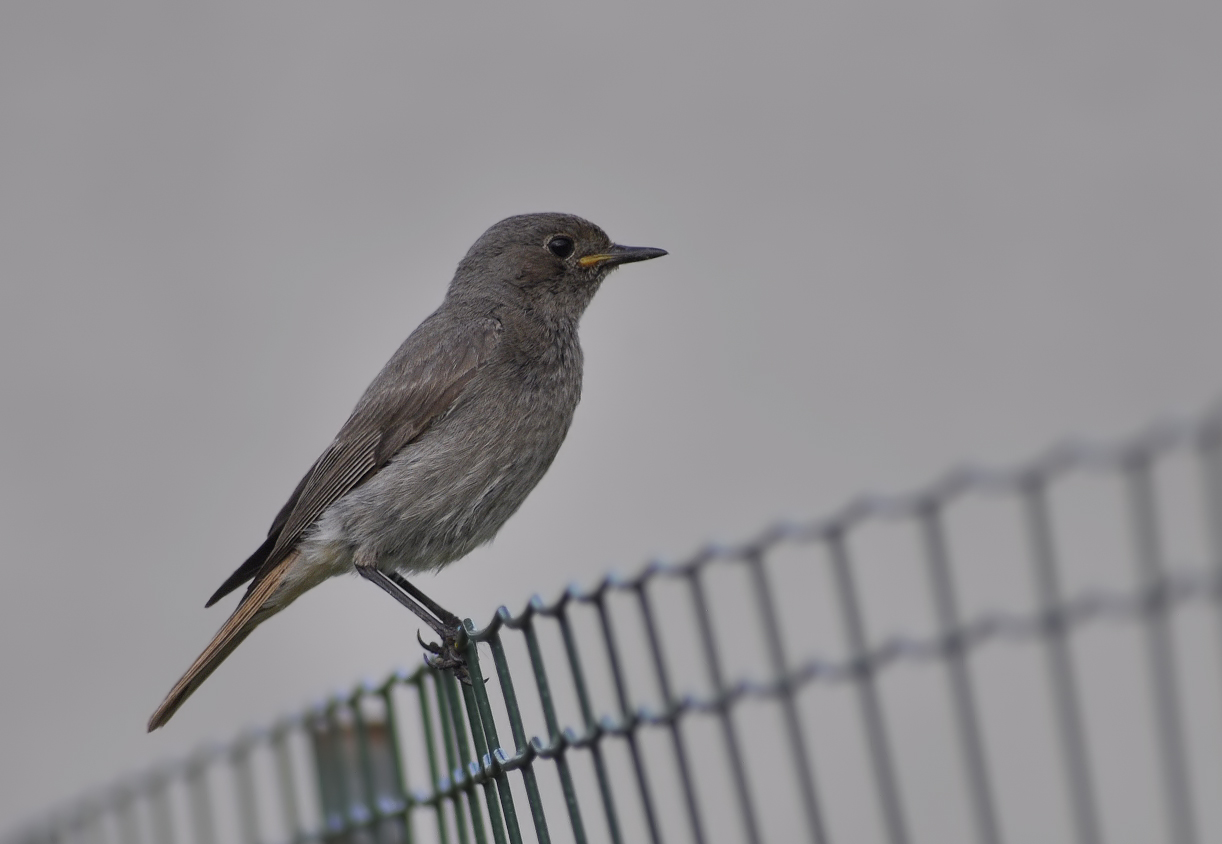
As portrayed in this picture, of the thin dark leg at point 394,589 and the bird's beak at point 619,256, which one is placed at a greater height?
the bird's beak at point 619,256

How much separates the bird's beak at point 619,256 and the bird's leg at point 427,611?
153cm

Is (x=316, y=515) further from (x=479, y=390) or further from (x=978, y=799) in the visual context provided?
(x=978, y=799)

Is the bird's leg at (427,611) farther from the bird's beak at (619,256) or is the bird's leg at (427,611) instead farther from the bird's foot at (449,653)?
the bird's beak at (619,256)

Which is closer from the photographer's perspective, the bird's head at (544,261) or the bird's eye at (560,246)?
the bird's head at (544,261)

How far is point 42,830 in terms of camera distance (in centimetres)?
550

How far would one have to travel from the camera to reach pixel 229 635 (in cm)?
515

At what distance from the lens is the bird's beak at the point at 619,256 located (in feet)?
20.0

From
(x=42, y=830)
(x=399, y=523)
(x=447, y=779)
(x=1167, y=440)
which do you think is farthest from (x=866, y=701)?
(x=42, y=830)

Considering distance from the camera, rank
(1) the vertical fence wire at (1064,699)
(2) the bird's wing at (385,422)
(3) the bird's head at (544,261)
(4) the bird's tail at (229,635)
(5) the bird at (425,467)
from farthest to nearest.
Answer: (3) the bird's head at (544,261)
(2) the bird's wing at (385,422)
(5) the bird at (425,467)
(4) the bird's tail at (229,635)
(1) the vertical fence wire at (1064,699)

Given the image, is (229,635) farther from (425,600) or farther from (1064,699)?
(1064,699)

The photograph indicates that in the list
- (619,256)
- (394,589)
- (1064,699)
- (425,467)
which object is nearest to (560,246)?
(619,256)

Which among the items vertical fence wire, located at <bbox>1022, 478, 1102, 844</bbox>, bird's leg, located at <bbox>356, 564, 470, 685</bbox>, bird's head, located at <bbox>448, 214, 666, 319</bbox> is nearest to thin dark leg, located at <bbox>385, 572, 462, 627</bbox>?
bird's leg, located at <bbox>356, 564, 470, 685</bbox>

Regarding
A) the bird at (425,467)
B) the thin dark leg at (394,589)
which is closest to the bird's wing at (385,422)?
the bird at (425,467)

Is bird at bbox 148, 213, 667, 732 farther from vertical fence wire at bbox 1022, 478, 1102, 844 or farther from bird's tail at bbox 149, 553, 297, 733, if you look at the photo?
vertical fence wire at bbox 1022, 478, 1102, 844
